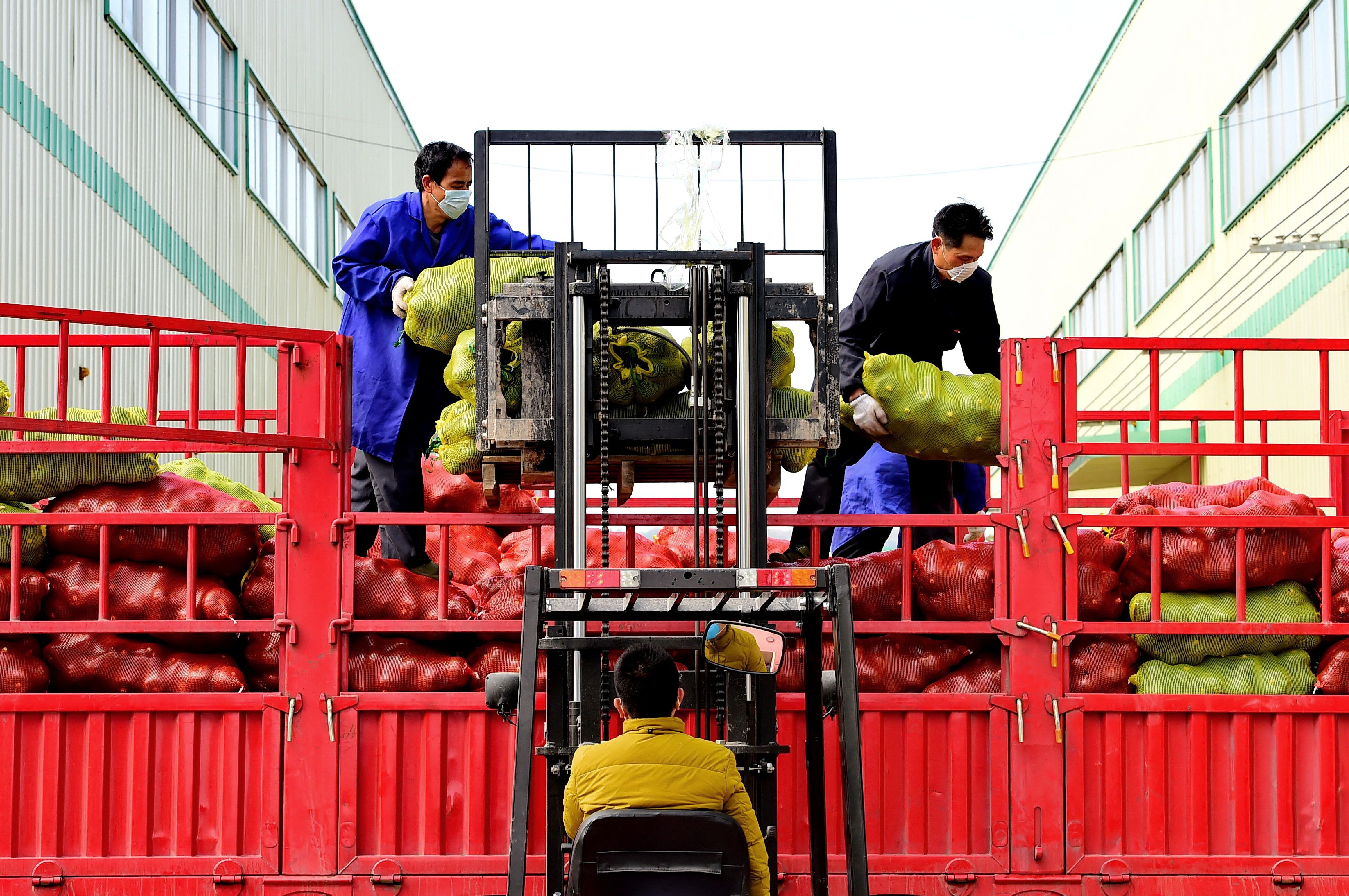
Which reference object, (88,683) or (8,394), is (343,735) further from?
(8,394)

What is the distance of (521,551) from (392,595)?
4.37 ft

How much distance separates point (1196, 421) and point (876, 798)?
2.46 m

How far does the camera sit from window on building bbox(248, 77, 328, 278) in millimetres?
18156

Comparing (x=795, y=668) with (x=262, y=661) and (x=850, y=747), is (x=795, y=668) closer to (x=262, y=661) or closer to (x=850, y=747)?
(x=850, y=747)

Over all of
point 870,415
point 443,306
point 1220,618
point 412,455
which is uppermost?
point 443,306

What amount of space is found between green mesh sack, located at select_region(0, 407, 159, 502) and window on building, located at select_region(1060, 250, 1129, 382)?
20.4 m

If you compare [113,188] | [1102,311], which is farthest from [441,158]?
[1102,311]

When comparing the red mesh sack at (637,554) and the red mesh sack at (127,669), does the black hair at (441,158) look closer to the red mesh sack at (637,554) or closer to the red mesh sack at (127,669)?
the red mesh sack at (637,554)

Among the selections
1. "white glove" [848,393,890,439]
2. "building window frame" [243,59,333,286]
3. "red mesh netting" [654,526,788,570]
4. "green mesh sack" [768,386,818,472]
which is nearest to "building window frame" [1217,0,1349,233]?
"red mesh netting" [654,526,788,570]

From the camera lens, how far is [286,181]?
19.9m

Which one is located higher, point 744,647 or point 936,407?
point 936,407

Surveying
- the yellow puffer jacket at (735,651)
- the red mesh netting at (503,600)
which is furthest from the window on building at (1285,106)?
the yellow puffer jacket at (735,651)

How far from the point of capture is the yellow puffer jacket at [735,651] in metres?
3.74

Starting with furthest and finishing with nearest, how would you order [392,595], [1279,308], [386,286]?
[1279,308] → [386,286] → [392,595]
